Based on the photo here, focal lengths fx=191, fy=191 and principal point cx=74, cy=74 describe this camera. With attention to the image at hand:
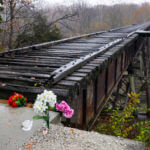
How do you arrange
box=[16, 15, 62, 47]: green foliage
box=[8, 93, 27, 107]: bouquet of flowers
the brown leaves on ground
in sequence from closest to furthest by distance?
the brown leaves on ground
box=[8, 93, 27, 107]: bouquet of flowers
box=[16, 15, 62, 47]: green foliage

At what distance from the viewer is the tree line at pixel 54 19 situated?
12.0 metres

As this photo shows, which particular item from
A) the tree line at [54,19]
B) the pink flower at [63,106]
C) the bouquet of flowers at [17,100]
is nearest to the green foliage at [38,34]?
the tree line at [54,19]

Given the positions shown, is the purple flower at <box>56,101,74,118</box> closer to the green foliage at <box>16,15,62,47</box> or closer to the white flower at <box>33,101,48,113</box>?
the white flower at <box>33,101,48,113</box>

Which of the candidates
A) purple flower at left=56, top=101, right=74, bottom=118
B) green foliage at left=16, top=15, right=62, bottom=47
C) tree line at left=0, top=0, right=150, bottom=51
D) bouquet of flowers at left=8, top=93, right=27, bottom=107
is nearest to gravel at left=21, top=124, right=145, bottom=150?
purple flower at left=56, top=101, right=74, bottom=118

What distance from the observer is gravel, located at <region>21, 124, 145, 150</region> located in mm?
1630

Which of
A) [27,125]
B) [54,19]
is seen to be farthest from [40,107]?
[54,19]

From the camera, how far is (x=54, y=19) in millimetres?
21406

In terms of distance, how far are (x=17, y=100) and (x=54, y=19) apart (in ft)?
66.6

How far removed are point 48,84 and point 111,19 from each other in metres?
49.0

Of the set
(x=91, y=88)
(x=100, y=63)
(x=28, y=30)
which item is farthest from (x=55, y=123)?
(x=28, y=30)

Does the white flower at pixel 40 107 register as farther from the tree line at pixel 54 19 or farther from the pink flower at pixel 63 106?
the tree line at pixel 54 19

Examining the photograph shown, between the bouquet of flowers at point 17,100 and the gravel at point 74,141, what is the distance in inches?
22.3

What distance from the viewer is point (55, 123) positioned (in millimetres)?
2035

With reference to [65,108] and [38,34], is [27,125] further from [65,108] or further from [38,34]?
[38,34]
